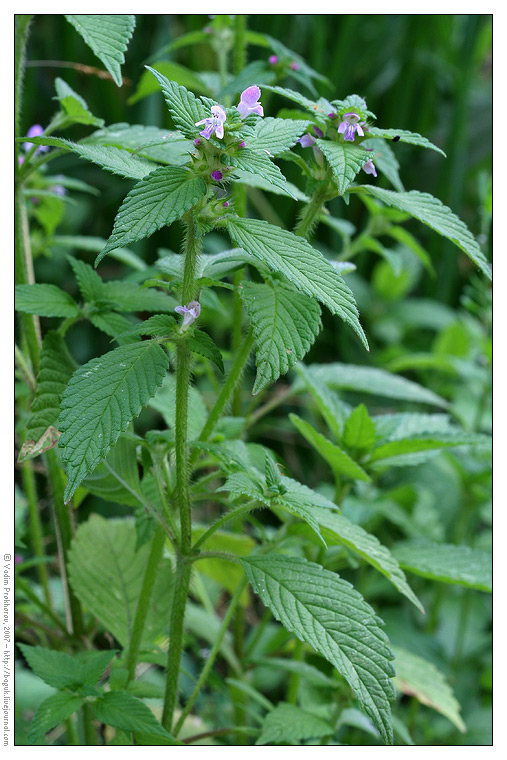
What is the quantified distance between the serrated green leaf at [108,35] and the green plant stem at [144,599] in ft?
1.41

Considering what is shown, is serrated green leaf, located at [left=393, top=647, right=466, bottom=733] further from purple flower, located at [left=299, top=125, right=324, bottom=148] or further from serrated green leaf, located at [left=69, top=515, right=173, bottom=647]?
purple flower, located at [left=299, top=125, right=324, bottom=148]

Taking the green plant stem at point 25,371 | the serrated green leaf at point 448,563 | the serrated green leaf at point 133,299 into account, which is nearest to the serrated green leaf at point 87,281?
the serrated green leaf at point 133,299

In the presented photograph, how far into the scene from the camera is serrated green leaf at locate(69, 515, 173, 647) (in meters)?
0.80

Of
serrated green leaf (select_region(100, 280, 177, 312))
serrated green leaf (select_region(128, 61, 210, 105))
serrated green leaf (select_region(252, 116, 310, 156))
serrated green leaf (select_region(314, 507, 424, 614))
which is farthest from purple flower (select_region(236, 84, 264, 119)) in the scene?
serrated green leaf (select_region(128, 61, 210, 105))

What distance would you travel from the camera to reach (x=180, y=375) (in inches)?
23.3

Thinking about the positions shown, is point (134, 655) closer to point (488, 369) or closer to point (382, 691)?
point (382, 691)

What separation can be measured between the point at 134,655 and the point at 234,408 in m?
0.41

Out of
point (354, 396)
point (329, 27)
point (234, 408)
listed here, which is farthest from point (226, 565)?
point (329, 27)

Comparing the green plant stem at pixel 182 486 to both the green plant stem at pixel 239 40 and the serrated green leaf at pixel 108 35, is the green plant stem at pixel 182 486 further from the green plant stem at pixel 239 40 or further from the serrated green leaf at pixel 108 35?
the green plant stem at pixel 239 40

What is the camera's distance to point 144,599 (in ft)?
2.40

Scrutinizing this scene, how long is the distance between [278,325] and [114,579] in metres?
0.44

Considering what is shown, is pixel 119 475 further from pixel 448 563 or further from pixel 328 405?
pixel 448 563

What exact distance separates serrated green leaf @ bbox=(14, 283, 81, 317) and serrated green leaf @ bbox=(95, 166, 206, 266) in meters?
0.21

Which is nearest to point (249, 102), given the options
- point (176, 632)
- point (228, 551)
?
point (176, 632)
